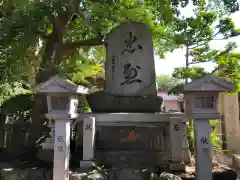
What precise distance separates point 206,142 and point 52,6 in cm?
478

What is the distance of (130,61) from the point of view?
662 cm

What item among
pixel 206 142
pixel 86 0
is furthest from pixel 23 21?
pixel 206 142

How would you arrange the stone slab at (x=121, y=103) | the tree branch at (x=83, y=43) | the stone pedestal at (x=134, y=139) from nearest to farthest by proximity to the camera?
1. the stone pedestal at (x=134, y=139)
2. the stone slab at (x=121, y=103)
3. the tree branch at (x=83, y=43)

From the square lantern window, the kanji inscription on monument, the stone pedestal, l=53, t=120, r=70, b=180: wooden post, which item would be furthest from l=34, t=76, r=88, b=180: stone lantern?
the square lantern window

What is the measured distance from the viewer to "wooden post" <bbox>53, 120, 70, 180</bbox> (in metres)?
4.70

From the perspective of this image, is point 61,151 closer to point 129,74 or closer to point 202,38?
point 129,74

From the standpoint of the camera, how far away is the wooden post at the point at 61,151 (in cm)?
470

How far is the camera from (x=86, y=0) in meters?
7.02

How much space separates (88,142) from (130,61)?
2.50 meters

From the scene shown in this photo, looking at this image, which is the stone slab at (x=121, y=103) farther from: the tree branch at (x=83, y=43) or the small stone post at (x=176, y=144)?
the tree branch at (x=83, y=43)

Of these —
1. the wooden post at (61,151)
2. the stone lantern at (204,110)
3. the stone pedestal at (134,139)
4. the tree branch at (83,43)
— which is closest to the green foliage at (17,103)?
the tree branch at (83,43)

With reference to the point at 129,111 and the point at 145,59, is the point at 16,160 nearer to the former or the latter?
the point at 129,111

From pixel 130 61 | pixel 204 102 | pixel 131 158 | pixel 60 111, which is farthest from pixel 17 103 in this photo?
pixel 204 102

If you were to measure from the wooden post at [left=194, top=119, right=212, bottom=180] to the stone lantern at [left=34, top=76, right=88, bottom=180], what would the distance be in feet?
7.84
